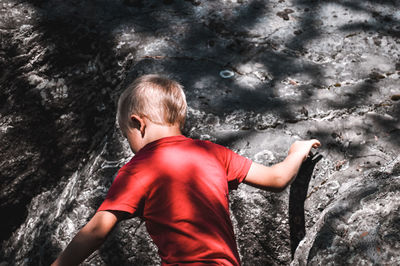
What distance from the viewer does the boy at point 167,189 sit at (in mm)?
1530

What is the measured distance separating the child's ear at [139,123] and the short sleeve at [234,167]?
0.40 metres

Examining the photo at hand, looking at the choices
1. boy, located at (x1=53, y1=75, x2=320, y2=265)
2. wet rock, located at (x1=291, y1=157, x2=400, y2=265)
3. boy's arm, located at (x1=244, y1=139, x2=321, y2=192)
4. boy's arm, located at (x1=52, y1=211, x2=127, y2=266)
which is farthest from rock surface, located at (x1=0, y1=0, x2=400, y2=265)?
boy's arm, located at (x1=52, y1=211, x2=127, y2=266)

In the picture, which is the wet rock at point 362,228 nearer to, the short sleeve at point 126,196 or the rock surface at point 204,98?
the rock surface at point 204,98

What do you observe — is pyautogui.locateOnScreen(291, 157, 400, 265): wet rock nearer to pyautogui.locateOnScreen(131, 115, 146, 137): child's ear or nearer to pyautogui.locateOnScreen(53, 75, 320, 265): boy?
pyautogui.locateOnScreen(53, 75, 320, 265): boy

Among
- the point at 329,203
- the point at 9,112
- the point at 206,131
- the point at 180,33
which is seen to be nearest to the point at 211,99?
the point at 206,131

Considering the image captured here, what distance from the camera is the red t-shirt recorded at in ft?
5.12

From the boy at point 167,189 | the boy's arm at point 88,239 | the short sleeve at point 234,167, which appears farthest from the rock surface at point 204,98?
the boy's arm at point 88,239

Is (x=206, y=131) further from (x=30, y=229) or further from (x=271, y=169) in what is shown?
(x=30, y=229)

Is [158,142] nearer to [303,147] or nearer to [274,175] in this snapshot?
[274,175]

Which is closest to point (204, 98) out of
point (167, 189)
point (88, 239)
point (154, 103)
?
point (154, 103)

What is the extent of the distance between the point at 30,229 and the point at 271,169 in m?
1.75

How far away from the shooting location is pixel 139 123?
1771 mm

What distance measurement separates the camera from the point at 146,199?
62.9 inches

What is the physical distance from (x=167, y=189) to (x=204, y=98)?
955 mm
